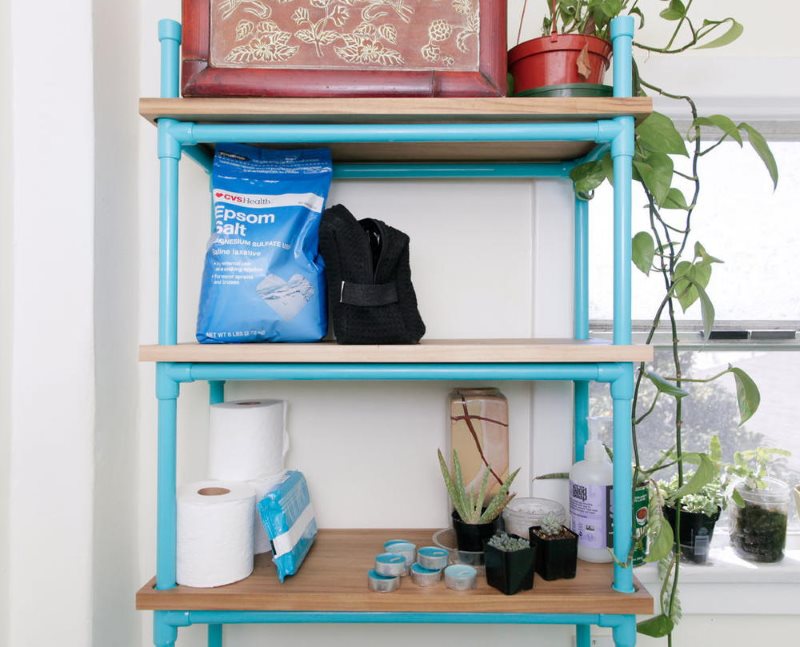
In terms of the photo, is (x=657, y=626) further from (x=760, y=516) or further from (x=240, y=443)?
(x=240, y=443)

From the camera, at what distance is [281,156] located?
116 cm

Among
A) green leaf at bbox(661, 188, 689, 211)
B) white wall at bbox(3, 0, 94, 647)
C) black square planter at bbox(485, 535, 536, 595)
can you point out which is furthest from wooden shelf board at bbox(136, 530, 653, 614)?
green leaf at bbox(661, 188, 689, 211)

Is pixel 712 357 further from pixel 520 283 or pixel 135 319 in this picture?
pixel 135 319

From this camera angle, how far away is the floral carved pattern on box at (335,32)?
3.28ft

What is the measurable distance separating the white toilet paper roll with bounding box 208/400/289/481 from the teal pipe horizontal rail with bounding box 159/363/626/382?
145 millimetres

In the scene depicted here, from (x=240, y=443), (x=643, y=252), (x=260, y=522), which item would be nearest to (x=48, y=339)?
(x=240, y=443)

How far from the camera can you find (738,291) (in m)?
1.51

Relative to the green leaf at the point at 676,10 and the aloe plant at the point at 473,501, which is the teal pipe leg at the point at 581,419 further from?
the green leaf at the point at 676,10

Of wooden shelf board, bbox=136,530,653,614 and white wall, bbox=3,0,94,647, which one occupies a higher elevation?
white wall, bbox=3,0,94,647

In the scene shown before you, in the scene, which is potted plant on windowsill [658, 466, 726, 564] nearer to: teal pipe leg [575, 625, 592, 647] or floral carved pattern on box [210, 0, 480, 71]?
teal pipe leg [575, 625, 592, 647]

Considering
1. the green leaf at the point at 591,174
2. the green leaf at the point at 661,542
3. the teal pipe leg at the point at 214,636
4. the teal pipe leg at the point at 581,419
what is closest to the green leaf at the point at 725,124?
the green leaf at the point at 591,174

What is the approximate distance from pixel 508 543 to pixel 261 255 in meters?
0.64

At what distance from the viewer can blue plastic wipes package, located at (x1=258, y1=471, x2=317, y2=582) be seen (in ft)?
3.43

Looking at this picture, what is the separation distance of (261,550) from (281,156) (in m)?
0.74
